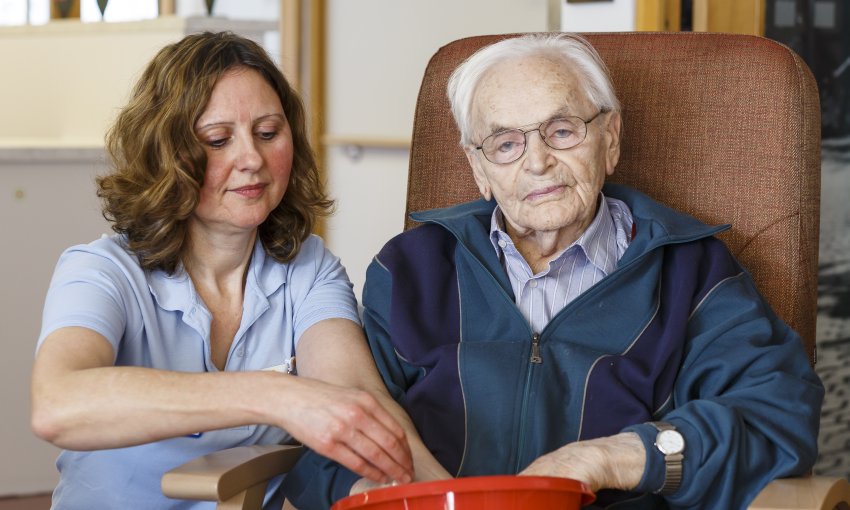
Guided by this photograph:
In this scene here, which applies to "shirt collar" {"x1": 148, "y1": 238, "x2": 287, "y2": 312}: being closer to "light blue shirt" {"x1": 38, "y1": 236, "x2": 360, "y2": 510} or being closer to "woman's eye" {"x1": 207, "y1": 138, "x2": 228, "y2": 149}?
"light blue shirt" {"x1": 38, "y1": 236, "x2": 360, "y2": 510}

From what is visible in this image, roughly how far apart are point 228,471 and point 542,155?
0.65 m

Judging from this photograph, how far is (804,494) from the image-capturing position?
4.50ft

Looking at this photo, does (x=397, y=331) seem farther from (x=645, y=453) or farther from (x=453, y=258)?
(x=645, y=453)

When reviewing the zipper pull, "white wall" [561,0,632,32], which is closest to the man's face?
the zipper pull

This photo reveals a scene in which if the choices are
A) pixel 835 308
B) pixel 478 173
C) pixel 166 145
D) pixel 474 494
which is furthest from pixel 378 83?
pixel 474 494

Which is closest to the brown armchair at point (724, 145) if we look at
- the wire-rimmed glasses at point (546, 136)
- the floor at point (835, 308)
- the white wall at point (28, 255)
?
the wire-rimmed glasses at point (546, 136)

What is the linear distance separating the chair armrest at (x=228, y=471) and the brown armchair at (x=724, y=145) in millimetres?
604

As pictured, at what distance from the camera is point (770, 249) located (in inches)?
71.2

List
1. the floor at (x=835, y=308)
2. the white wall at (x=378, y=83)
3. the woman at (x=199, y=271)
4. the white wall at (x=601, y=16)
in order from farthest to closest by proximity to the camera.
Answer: the white wall at (x=378, y=83), the floor at (x=835, y=308), the white wall at (x=601, y=16), the woman at (x=199, y=271)

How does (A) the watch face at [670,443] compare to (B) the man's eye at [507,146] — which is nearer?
(A) the watch face at [670,443]

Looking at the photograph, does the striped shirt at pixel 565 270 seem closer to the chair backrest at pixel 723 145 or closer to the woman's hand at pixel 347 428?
the chair backrest at pixel 723 145

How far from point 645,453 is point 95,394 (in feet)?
2.25

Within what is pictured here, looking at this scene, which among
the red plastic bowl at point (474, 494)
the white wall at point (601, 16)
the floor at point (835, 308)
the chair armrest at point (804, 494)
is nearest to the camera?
the red plastic bowl at point (474, 494)

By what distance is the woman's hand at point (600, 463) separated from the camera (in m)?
1.41
